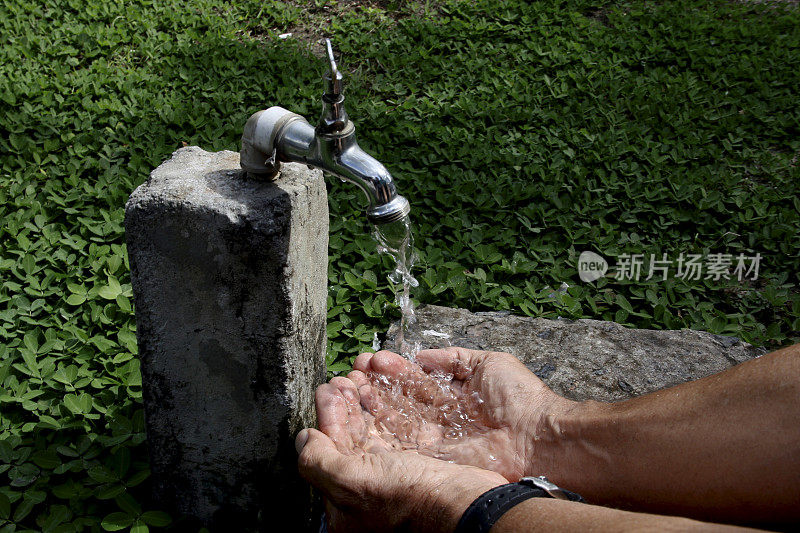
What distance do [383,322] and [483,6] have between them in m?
3.42

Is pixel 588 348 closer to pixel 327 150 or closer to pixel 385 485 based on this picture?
pixel 385 485

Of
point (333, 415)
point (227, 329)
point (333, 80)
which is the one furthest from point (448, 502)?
point (333, 80)

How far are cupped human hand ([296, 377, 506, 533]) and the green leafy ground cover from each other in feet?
1.96

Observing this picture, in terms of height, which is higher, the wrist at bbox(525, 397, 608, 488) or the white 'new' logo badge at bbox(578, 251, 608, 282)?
the white 'new' logo badge at bbox(578, 251, 608, 282)

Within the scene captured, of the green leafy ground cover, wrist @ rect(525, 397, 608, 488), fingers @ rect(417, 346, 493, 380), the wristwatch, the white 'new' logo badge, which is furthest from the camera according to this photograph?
the white 'new' logo badge

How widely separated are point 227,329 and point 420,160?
2251 millimetres

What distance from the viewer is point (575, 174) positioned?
379 centimetres

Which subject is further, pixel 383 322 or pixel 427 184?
pixel 427 184

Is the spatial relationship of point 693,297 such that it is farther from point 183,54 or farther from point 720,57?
point 183,54

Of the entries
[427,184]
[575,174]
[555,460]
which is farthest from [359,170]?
[575,174]

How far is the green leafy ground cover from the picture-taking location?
2.44m

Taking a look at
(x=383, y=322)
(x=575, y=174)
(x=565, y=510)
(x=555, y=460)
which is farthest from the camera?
(x=575, y=174)

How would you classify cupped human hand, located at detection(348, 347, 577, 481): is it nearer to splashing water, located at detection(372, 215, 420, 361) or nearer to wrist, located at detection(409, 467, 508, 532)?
splashing water, located at detection(372, 215, 420, 361)

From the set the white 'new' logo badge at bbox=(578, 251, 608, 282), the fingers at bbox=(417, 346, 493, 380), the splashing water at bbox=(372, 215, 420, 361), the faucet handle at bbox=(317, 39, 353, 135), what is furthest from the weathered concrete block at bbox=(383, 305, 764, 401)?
the faucet handle at bbox=(317, 39, 353, 135)
